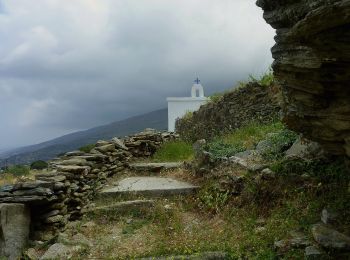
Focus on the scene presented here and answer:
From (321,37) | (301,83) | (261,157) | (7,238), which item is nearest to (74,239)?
(7,238)

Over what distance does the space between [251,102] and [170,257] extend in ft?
30.0

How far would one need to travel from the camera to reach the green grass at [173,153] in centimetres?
1507

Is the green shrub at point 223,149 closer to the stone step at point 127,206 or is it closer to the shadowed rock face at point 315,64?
the stone step at point 127,206

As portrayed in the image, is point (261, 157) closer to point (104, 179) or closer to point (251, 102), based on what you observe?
point (104, 179)

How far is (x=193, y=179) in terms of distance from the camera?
11617mm

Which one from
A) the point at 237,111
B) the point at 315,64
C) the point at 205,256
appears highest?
the point at 237,111

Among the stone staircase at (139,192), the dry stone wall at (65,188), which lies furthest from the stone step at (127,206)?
the dry stone wall at (65,188)

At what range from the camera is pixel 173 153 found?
15.6 metres

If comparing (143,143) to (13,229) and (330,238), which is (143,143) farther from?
(330,238)

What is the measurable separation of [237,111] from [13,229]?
9190 mm

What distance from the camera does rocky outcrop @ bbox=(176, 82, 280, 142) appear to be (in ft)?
48.8

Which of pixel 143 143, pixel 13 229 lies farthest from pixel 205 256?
pixel 143 143

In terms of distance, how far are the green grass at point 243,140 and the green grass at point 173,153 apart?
1991 mm

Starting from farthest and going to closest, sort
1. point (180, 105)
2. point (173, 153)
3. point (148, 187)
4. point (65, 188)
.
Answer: point (180, 105) < point (173, 153) < point (148, 187) < point (65, 188)
